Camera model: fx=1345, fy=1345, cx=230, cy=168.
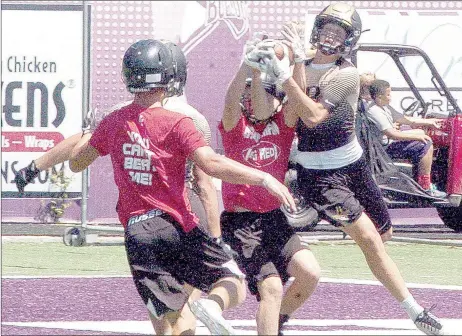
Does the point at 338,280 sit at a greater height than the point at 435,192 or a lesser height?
greater

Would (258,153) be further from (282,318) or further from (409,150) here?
(409,150)

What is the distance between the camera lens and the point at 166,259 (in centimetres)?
640

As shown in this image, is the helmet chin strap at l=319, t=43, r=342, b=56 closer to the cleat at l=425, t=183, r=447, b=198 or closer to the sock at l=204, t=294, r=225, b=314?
the sock at l=204, t=294, r=225, b=314

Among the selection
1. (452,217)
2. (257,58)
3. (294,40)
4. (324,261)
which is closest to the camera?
(257,58)

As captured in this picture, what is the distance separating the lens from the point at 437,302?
31.9 feet

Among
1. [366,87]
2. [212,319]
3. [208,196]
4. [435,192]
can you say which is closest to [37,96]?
[366,87]

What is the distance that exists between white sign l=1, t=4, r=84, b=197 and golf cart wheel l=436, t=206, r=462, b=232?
4.38 metres

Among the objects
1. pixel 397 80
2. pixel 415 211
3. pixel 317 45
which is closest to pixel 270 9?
pixel 397 80

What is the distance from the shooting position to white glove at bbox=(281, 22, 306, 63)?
727 centimetres

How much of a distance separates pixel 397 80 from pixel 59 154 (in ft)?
32.9

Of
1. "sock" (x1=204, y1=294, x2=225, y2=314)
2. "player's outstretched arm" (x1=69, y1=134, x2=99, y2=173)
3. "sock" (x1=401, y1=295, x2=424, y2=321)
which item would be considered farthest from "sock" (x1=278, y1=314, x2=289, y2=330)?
"player's outstretched arm" (x1=69, y1=134, x2=99, y2=173)

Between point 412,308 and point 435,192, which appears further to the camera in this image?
point 435,192

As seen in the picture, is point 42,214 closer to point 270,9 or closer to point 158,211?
point 270,9

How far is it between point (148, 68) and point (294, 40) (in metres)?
1.09
